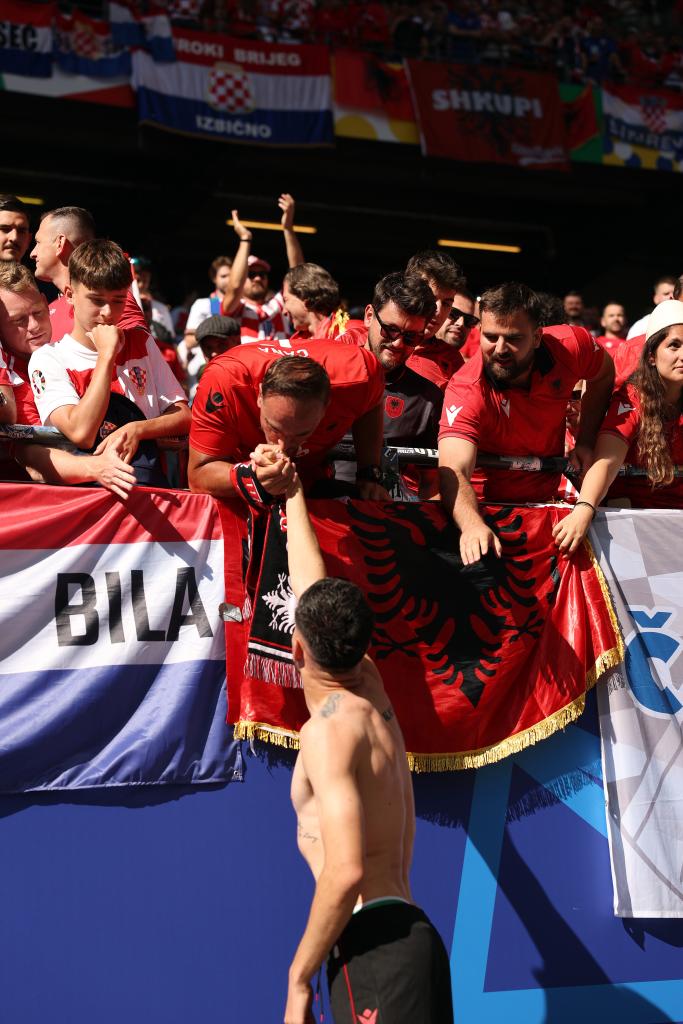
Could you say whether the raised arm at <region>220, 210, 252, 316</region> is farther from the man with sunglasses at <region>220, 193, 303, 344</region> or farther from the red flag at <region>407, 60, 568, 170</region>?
the red flag at <region>407, 60, 568, 170</region>

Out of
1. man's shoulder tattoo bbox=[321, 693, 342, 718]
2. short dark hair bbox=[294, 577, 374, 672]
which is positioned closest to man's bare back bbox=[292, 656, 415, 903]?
man's shoulder tattoo bbox=[321, 693, 342, 718]

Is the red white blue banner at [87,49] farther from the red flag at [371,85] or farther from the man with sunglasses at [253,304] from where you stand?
the man with sunglasses at [253,304]

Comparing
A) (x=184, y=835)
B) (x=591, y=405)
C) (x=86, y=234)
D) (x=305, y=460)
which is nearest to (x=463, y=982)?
(x=184, y=835)

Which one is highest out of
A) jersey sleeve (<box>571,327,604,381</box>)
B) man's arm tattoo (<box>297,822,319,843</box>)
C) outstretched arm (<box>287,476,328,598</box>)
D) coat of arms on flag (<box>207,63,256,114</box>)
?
coat of arms on flag (<box>207,63,256,114</box>)

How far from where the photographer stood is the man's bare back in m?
2.94

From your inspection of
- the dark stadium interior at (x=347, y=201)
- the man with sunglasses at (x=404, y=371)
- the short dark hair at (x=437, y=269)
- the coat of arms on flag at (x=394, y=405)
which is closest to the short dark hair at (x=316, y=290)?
the short dark hair at (x=437, y=269)

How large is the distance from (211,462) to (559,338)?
5.96 feet

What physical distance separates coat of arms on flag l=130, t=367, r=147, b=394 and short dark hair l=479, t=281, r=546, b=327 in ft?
4.91

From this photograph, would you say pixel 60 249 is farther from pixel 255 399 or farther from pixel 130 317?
pixel 255 399

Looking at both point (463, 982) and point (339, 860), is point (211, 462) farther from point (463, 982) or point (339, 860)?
point (463, 982)

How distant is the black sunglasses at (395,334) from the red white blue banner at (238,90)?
8.97m

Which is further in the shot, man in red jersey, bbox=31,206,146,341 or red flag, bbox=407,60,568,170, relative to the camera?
red flag, bbox=407,60,568,170

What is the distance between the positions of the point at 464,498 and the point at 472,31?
538 inches

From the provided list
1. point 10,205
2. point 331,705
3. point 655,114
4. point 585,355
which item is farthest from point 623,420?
point 655,114
